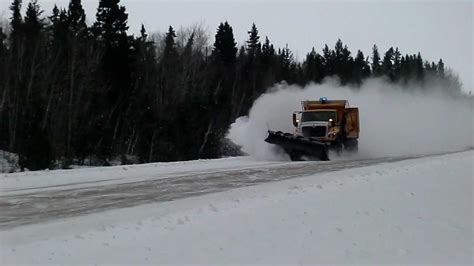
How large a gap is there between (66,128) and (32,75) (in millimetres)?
3880

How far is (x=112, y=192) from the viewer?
1141cm

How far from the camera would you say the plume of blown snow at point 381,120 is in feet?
82.1

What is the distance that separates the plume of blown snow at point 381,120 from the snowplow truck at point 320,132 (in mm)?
982

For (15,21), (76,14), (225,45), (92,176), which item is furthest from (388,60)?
(92,176)

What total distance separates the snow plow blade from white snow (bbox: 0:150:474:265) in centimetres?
1005

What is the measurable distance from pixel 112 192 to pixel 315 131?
1335 cm

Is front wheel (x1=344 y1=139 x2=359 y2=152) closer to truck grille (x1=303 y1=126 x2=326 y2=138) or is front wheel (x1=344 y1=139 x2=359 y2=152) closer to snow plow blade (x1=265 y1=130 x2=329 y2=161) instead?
truck grille (x1=303 y1=126 x2=326 y2=138)

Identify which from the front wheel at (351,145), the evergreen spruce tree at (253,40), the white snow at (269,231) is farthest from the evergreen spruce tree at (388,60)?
the white snow at (269,231)

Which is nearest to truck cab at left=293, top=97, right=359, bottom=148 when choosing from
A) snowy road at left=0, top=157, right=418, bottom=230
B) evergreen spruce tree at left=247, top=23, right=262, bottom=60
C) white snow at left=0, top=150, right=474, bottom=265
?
snowy road at left=0, top=157, right=418, bottom=230

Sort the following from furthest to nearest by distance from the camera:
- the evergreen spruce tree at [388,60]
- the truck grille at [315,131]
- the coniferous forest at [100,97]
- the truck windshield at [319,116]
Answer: the evergreen spruce tree at [388,60], the coniferous forest at [100,97], the truck windshield at [319,116], the truck grille at [315,131]

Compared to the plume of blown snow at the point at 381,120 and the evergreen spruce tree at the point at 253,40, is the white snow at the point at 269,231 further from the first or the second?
the evergreen spruce tree at the point at 253,40

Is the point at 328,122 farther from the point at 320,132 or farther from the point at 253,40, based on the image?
the point at 253,40

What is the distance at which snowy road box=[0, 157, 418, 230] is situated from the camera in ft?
29.5

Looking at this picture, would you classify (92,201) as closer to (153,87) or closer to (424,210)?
(424,210)
